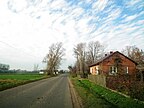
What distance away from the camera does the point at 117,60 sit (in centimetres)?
3975

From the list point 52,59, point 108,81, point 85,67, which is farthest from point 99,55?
point 108,81

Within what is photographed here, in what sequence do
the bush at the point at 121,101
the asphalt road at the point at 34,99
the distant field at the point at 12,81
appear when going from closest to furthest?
the bush at the point at 121,101, the asphalt road at the point at 34,99, the distant field at the point at 12,81

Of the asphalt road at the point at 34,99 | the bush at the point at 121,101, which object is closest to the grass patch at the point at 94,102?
the bush at the point at 121,101

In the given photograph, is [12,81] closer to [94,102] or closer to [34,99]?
[34,99]

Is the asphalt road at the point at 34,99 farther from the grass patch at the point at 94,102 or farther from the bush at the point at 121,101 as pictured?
the bush at the point at 121,101

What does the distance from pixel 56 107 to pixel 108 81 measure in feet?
39.1

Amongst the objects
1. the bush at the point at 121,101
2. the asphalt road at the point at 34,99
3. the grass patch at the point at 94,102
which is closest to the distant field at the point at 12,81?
the asphalt road at the point at 34,99

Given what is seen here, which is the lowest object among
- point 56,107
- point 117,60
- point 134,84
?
point 56,107

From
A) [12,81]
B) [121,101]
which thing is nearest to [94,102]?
[121,101]

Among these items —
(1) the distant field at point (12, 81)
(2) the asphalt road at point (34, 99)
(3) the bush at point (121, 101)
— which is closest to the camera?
(3) the bush at point (121, 101)

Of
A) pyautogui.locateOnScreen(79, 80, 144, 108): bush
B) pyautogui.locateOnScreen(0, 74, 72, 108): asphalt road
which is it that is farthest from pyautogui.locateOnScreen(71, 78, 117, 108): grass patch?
pyautogui.locateOnScreen(0, 74, 72, 108): asphalt road

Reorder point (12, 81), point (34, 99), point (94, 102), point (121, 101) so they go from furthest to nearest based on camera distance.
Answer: point (12, 81), point (34, 99), point (121, 101), point (94, 102)

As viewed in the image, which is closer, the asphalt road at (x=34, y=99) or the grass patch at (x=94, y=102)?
the grass patch at (x=94, y=102)

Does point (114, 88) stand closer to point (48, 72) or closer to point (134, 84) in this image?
point (134, 84)
